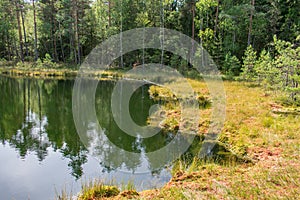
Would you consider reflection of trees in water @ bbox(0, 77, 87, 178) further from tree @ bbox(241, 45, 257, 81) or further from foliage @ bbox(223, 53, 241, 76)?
foliage @ bbox(223, 53, 241, 76)

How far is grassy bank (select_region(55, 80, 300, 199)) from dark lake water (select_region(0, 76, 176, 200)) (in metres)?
1.09

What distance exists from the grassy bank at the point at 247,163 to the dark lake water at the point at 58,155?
1.09m

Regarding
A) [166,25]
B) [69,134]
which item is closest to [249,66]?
[69,134]

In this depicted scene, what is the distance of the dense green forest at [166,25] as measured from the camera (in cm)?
2817

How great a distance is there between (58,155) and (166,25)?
3007 centimetres

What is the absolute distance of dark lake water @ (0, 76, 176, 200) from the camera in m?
6.79

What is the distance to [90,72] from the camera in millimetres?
31484

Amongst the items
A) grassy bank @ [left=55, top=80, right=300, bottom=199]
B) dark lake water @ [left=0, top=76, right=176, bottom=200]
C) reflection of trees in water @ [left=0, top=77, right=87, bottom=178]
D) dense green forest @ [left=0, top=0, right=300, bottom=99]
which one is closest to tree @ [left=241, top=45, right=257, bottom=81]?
dense green forest @ [left=0, top=0, right=300, bottom=99]

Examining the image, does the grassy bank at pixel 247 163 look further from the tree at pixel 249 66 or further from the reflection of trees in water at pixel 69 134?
the tree at pixel 249 66

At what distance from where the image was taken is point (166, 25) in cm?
3591

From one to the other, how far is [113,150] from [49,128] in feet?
12.9

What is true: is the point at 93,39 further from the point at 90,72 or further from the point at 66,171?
the point at 66,171

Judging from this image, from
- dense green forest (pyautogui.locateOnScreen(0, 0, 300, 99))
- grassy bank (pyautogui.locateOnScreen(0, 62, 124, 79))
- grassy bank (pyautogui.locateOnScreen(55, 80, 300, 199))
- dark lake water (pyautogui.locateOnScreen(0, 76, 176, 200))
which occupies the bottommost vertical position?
dark lake water (pyautogui.locateOnScreen(0, 76, 176, 200))

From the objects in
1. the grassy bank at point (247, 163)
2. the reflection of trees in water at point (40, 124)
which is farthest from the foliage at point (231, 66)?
the reflection of trees in water at point (40, 124)
